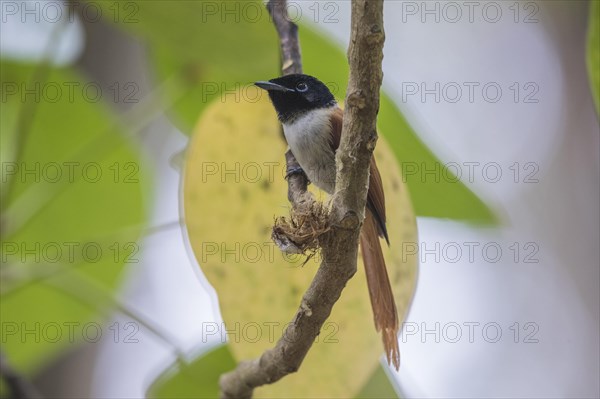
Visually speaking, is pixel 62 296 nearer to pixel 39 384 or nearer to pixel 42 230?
pixel 42 230

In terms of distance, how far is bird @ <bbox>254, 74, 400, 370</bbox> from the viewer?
158 centimetres

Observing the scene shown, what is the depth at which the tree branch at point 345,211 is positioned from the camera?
3.35ft

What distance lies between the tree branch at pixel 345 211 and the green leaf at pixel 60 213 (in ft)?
→ 1.56

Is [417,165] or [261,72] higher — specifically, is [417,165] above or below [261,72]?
below

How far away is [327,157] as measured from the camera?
205 centimetres

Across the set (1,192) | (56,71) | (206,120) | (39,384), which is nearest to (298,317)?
(206,120)

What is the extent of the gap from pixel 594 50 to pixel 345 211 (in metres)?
0.58

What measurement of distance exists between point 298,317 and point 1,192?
74cm

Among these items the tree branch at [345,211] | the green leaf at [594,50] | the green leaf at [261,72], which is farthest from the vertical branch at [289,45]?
the green leaf at [594,50]

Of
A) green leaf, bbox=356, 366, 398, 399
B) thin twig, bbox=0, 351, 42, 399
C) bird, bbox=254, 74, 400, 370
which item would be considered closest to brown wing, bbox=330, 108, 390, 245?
bird, bbox=254, 74, 400, 370

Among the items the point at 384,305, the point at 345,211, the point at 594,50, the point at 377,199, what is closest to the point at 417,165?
the point at 377,199

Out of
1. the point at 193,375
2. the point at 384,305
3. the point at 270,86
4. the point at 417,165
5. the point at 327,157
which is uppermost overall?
the point at 270,86

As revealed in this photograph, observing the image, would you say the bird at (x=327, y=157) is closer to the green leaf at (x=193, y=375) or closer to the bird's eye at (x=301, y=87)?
the bird's eye at (x=301, y=87)

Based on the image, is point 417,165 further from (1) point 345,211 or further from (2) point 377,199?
(1) point 345,211
